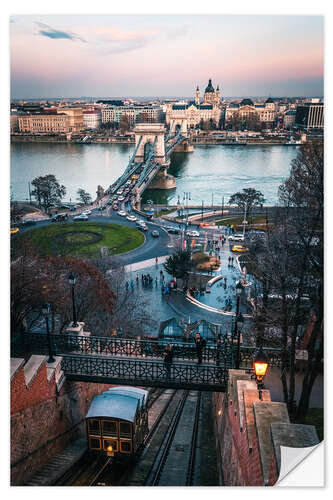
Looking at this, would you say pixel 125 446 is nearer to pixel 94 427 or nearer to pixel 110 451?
pixel 110 451

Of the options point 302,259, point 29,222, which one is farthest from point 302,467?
point 29,222

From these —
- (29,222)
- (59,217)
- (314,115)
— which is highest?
(314,115)

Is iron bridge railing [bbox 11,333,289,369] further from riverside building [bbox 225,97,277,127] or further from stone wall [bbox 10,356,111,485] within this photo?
riverside building [bbox 225,97,277,127]

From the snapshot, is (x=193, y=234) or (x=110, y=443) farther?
(x=193, y=234)

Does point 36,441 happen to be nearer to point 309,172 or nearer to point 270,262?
point 270,262

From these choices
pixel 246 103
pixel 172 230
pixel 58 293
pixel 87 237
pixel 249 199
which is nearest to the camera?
pixel 58 293

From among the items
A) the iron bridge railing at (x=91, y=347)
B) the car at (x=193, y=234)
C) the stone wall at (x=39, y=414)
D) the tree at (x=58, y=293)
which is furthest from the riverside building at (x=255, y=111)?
the stone wall at (x=39, y=414)
